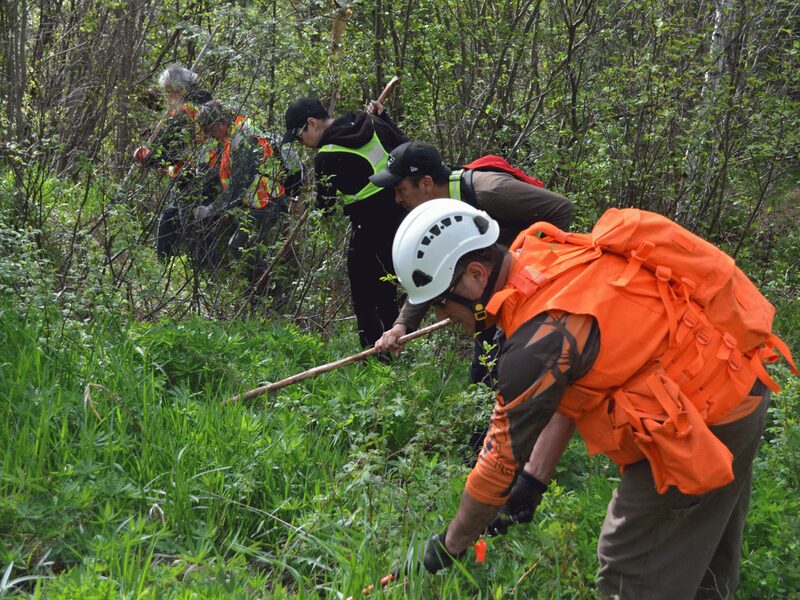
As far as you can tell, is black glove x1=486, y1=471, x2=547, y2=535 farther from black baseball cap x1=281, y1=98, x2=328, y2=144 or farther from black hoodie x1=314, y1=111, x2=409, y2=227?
black baseball cap x1=281, y1=98, x2=328, y2=144

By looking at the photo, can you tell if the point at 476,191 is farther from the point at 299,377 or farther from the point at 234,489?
the point at 234,489

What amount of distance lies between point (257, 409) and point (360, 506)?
143 centimetres

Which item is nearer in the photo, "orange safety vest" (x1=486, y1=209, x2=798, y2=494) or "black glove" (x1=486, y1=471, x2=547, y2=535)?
"orange safety vest" (x1=486, y1=209, x2=798, y2=494)

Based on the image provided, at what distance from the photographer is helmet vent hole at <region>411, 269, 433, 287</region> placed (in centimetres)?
276

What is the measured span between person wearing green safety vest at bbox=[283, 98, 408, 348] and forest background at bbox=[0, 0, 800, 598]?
0.42m

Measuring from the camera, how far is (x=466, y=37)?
26.9ft

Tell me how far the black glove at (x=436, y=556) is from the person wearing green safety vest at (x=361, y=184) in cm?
311

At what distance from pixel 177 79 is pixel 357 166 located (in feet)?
5.65

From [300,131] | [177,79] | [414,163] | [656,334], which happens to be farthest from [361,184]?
[656,334]

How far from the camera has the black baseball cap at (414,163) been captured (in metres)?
4.80

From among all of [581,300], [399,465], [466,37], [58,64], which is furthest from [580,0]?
[581,300]

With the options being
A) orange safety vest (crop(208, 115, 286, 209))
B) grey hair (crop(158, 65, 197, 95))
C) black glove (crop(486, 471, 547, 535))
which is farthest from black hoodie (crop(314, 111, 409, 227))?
black glove (crop(486, 471, 547, 535))

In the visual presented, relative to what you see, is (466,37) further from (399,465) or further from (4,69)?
(399,465)

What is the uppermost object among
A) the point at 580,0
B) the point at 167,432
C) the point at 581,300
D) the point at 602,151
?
the point at 580,0
